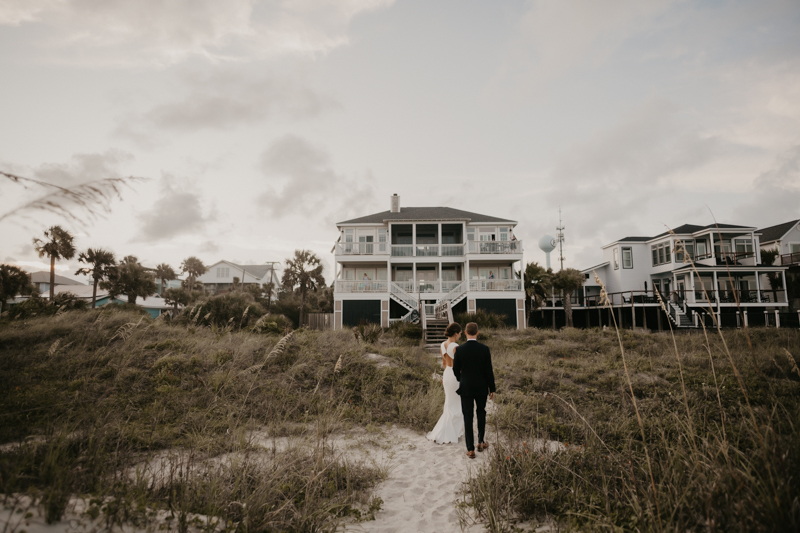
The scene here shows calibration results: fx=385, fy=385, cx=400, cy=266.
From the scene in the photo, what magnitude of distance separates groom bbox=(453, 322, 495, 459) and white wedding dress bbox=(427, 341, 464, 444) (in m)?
0.66

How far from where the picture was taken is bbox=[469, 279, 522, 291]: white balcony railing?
26766 millimetres

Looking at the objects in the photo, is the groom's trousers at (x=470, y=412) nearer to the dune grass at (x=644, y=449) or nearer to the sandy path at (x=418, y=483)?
the sandy path at (x=418, y=483)

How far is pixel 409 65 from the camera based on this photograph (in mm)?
13508

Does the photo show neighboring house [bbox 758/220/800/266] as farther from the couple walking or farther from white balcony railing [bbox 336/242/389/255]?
the couple walking

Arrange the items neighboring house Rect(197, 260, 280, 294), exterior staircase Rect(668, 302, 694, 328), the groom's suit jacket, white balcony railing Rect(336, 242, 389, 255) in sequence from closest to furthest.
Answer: the groom's suit jacket, exterior staircase Rect(668, 302, 694, 328), white balcony railing Rect(336, 242, 389, 255), neighboring house Rect(197, 260, 280, 294)

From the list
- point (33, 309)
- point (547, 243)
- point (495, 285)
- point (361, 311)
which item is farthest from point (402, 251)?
point (33, 309)

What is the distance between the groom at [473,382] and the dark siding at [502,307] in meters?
21.1

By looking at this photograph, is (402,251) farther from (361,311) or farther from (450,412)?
(450,412)

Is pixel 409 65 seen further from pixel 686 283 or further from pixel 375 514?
pixel 686 283

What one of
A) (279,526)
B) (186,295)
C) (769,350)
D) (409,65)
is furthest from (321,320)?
(279,526)

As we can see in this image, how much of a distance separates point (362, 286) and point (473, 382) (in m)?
22.0

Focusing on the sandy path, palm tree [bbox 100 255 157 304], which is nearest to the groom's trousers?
the sandy path

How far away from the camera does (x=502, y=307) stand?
26.6 meters

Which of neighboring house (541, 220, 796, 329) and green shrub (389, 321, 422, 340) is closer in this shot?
green shrub (389, 321, 422, 340)
